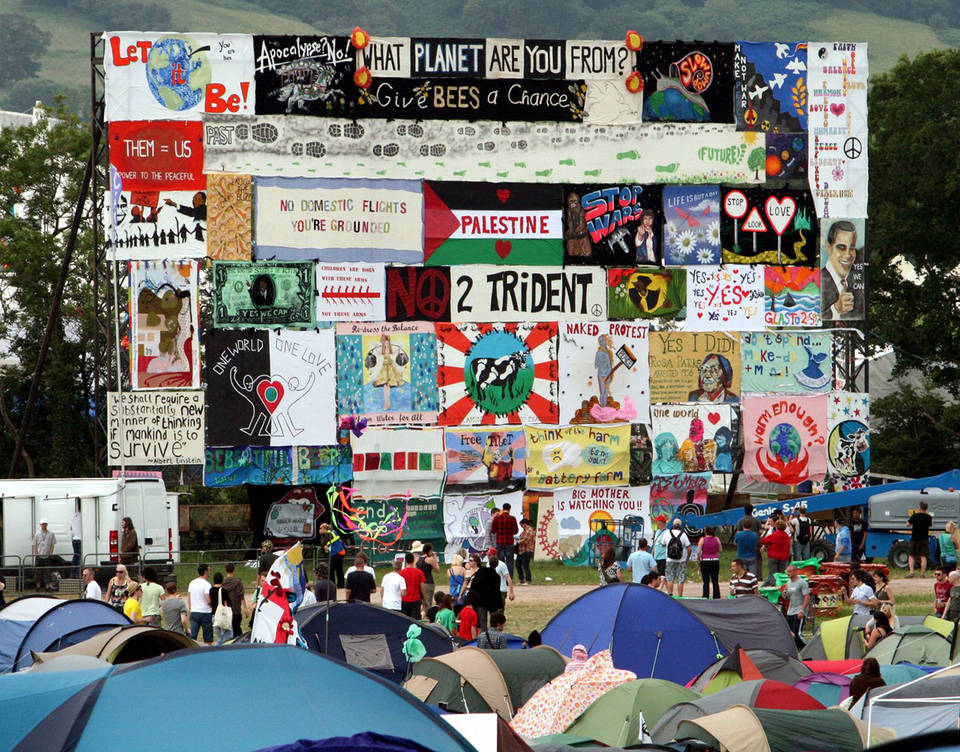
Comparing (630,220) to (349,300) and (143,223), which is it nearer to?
(349,300)

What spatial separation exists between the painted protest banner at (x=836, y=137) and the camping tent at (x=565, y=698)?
20.8 metres

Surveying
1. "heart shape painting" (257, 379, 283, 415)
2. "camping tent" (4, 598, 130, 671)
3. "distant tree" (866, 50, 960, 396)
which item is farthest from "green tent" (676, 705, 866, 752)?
"distant tree" (866, 50, 960, 396)

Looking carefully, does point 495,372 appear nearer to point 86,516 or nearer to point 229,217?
point 229,217

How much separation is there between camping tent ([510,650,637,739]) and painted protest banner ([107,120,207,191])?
753 inches

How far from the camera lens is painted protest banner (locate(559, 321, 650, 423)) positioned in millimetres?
33312

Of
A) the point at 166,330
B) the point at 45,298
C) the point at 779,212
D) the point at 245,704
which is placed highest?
the point at 779,212

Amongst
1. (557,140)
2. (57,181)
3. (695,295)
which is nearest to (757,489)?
(695,295)

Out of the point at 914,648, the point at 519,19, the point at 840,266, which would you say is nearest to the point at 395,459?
the point at 840,266

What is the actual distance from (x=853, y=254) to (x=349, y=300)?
1081 cm

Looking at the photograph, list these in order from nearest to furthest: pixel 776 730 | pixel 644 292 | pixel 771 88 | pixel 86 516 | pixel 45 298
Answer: pixel 776 730 → pixel 86 516 → pixel 644 292 → pixel 771 88 → pixel 45 298

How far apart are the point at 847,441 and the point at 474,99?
10723 millimetres

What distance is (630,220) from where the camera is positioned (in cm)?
3353

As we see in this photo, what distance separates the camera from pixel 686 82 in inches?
1336

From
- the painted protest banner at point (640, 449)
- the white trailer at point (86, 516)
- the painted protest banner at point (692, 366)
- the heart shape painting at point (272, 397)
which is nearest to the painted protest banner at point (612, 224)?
the painted protest banner at point (692, 366)
